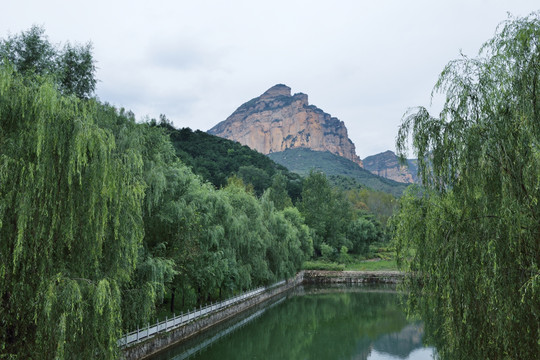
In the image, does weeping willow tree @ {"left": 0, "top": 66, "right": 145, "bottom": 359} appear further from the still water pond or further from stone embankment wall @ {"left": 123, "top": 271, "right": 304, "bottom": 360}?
the still water pond

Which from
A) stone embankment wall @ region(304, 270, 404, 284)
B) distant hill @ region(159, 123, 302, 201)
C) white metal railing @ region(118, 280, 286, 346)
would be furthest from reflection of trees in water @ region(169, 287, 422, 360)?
distant hill @ region(159, 123, 302, 201)

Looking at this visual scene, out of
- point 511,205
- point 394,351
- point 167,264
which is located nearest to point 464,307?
point 511,205

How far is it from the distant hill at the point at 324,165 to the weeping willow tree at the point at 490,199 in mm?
131716

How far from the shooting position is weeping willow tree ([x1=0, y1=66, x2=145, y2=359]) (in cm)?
706

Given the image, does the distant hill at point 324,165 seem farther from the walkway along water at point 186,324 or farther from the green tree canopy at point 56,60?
the green tree canopy at point 56,60

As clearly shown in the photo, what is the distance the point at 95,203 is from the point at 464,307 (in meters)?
6.87

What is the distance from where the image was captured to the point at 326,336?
22328 millimetres

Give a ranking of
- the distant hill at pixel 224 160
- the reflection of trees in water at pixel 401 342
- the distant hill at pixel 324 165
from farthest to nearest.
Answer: the distant hill at pixel 324 165, the distant hill at pixel 224 160, the reflection of trees in water at pixel 401 342

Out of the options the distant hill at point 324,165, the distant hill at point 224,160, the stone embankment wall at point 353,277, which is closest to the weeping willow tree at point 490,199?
the stone embankment wall at point 353,277

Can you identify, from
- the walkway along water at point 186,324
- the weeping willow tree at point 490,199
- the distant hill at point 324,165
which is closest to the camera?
the weeping willow tree at point 490,199

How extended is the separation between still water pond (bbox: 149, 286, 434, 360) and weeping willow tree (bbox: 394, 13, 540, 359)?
13.4 meters

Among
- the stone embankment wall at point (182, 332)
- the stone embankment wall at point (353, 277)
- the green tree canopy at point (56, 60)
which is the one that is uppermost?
the green tree canopy at point (56, 60)

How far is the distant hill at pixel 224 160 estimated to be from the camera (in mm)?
69806

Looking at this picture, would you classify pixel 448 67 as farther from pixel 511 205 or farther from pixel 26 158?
pixel 26 158
